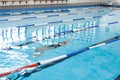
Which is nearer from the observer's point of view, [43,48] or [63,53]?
[63,53]

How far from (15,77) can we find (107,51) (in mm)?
1747

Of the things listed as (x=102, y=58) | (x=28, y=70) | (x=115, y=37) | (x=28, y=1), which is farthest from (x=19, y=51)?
(x=28, y=1)

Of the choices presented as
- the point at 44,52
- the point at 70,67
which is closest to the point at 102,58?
the point at 70,67

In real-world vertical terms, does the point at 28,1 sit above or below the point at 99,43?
above

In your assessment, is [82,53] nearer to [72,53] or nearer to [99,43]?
[72,53]

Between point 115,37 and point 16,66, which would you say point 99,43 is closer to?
point 115,37

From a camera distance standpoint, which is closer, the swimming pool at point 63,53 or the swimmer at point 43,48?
the swimming pool at point 63,53

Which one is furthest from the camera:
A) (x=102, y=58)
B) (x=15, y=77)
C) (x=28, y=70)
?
(x=102, y=58)

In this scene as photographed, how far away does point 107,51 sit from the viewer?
11.5 feet

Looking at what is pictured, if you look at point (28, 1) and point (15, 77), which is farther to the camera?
point (28, 1)

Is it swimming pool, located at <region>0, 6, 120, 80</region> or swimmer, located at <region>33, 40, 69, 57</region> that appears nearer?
swimming pool, located at <region>0, 6, 120, 80</region>

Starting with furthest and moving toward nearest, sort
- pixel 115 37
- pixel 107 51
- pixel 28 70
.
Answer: pixel 115 37 → pixel 107 51 → pixel 28 70

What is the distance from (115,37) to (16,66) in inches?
100

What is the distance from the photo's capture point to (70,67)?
111 inches
